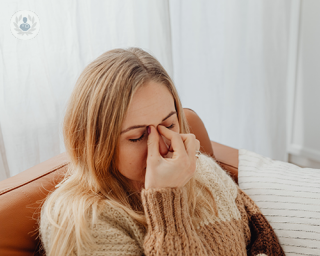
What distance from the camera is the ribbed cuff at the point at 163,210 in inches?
28.7

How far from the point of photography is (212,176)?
39.7 inches

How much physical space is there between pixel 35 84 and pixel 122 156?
533 millimetres

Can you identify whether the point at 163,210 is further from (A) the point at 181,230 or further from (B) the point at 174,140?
(B) the point at 174,140

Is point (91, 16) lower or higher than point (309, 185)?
higher

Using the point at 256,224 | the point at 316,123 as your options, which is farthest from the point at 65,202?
the point at 316,123

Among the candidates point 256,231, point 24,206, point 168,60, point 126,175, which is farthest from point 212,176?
point 168,60

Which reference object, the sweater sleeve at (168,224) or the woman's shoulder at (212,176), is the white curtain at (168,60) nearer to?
the woman's shoulder at (212,176)

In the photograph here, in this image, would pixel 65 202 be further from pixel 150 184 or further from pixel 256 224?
pixel 256 224

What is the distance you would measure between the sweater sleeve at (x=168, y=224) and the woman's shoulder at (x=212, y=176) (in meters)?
0.27

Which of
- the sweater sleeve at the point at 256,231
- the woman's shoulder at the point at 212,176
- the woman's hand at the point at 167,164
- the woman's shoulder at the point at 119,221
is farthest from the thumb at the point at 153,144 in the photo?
the sweater sleeve at the point at 256,231

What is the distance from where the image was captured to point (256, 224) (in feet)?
3.20

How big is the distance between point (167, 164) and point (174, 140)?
72 millimetres

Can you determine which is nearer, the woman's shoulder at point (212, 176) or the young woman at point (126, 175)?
the young woman at point (126, 175)

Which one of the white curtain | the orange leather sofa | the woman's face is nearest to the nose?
the woman's face
